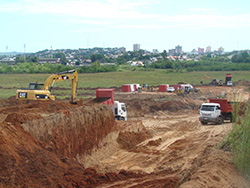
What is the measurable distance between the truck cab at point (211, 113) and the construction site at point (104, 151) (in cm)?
57

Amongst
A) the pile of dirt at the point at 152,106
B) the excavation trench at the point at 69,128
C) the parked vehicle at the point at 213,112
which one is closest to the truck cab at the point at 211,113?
the parked vehicle at the point at 213,112

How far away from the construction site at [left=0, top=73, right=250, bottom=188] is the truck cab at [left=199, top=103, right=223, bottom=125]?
1.86 ft

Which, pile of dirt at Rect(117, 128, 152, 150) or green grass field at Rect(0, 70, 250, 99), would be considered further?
green grass field at Rect(0, 70, 250, 99)

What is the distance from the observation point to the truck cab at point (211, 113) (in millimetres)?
Answer: 31470

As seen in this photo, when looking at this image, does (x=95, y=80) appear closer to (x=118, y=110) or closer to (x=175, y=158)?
(x=118, y=110)

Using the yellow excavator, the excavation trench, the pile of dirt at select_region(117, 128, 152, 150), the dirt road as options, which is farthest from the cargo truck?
the excavation trench

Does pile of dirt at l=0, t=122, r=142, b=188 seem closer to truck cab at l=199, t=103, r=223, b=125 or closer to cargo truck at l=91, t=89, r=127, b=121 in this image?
cargo truck at l=91, t=89, r=127, b=121

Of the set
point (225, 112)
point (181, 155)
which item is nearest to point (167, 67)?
point (225, 112)

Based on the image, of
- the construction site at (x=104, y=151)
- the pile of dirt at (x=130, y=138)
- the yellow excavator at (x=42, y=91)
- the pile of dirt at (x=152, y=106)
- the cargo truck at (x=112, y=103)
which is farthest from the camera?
the pile of dirt at (x=152, y=106)

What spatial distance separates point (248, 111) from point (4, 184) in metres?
8.79

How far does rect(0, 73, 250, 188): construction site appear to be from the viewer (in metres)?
12.9

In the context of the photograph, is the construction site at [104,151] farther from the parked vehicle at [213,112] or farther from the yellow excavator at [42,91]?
the parked vehicle at [213,112]

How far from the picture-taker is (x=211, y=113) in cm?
3141

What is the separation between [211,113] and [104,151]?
12833mm
